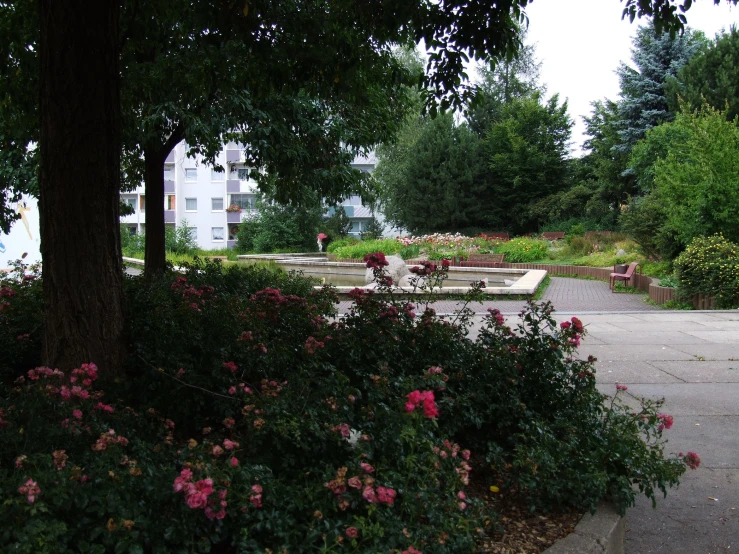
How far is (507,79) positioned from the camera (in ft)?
163

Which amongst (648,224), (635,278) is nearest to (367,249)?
(648,224)

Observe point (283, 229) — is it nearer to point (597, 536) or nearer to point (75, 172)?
point (75, 172)

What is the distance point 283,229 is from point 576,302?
28.6m

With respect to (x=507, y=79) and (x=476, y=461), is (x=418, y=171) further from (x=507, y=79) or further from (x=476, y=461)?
(x=476, y=461)

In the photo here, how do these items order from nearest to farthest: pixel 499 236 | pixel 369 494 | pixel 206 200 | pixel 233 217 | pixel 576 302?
pixel 369 494 < pixel 576 302 < pixel 499 236 < pixel 233 217 < pixel 206 200

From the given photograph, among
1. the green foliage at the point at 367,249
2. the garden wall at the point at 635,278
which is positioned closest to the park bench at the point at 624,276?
the garden wall at the point at 635,278

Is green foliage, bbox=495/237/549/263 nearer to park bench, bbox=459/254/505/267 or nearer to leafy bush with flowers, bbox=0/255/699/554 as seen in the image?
park bench, bbox=459/254/505/267

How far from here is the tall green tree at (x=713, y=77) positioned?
29.9 m

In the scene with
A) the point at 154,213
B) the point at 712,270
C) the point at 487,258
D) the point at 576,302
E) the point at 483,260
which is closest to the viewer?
the point at 154,213

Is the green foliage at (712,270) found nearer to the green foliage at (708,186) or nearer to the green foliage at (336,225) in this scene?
the green foliage at (708,186)

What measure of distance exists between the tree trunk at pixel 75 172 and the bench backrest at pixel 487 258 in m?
21.8

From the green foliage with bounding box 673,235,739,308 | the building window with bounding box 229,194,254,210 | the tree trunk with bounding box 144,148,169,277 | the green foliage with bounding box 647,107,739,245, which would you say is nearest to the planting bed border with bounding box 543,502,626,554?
the tree trunk with bounding box 144,148,169,277

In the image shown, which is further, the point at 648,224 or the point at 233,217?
the point at 233,217

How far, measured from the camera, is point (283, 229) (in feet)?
136
